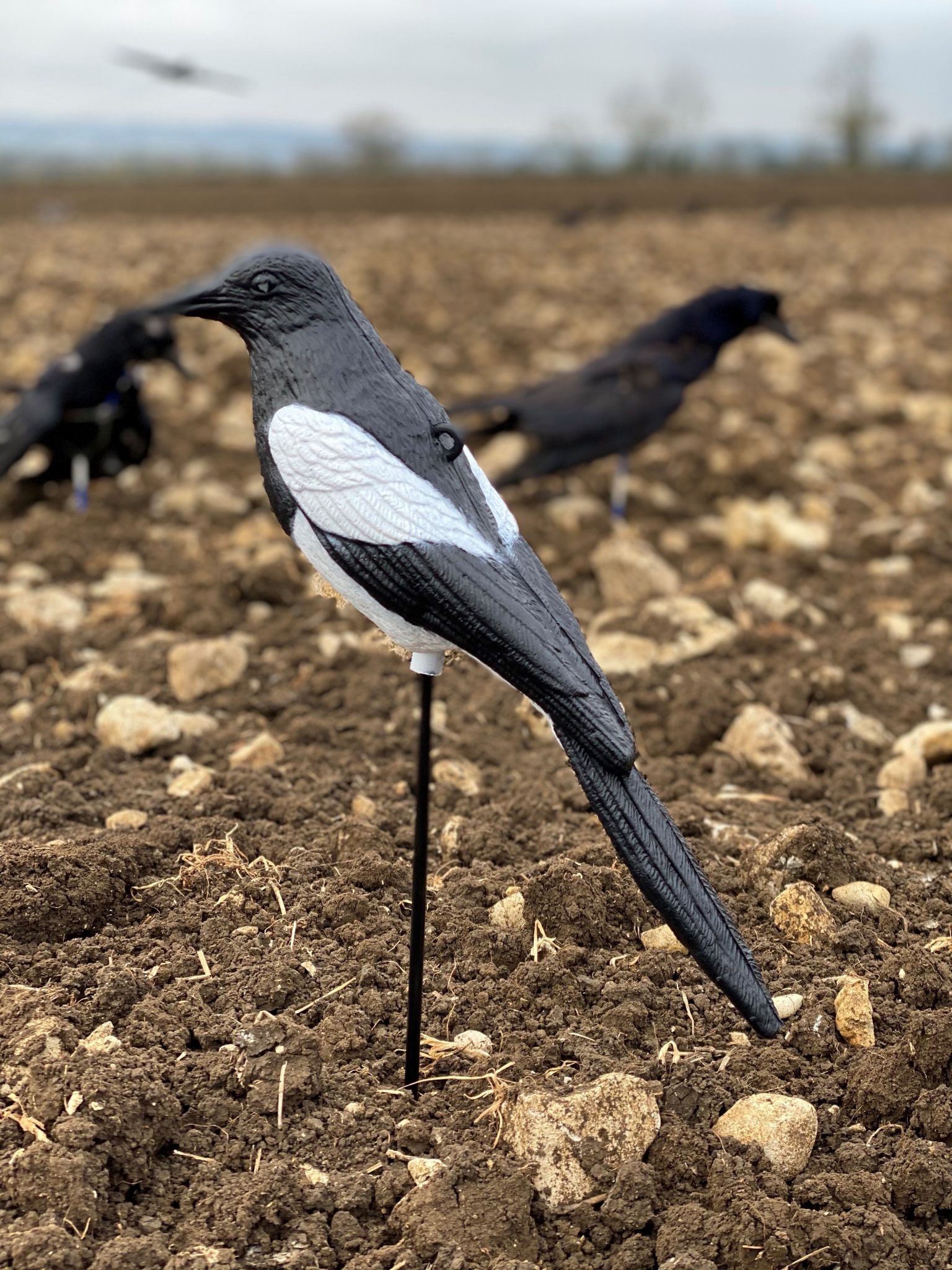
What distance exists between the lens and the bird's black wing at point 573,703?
1934mm

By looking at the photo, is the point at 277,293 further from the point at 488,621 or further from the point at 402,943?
the point at 402,943

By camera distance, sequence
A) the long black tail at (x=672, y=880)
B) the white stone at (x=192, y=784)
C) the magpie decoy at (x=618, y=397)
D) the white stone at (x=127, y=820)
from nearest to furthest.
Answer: the long black tail at (x=672, y=880), the white stone at (x=127, y=820), the white stone at (x=192, y=784), the magpie decoy at (x=618, y=397)

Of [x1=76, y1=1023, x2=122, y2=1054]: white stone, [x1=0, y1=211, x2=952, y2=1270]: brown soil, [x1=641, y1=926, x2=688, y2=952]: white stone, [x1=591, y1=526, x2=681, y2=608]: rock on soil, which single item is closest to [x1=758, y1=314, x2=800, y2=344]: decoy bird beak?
[x1=0, y1=211, x2=952, y2=1270]: brown soil

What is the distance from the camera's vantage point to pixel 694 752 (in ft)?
11.5

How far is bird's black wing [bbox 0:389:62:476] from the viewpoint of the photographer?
5043 millimetres

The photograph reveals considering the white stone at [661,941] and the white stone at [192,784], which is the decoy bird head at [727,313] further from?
the white stone at [661,941]

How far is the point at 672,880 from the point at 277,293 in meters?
1.16

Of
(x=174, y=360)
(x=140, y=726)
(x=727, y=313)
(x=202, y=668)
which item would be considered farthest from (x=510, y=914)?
(x=727, y=313)

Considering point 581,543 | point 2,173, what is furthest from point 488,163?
point 581,543

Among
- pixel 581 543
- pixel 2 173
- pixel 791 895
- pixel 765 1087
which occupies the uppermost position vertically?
pixel 2 173

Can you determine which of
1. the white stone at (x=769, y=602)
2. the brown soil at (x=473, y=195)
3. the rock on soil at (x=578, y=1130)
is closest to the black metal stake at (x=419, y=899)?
the rock on soil at (x=578, y=1130)

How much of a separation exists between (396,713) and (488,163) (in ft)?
173

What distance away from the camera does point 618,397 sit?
540 cm

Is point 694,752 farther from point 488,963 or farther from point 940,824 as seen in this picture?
point 488,963
